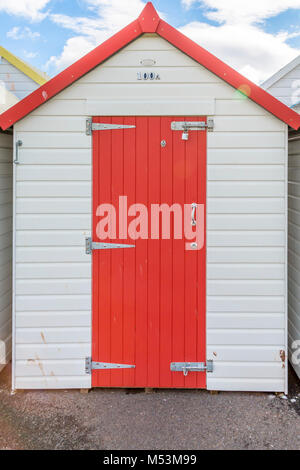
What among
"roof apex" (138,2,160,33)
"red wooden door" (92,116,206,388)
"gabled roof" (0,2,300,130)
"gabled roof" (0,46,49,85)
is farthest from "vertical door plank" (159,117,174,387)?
"gabled roof" (0,46,49,85)

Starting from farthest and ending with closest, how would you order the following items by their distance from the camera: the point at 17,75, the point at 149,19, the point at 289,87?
the point at 289,87, the point at 17,75, the point at 149,19

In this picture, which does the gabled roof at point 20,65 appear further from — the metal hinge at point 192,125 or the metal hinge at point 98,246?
the metal hinge at point 98,246

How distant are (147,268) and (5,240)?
1.63 m

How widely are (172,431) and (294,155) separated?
2940 mm

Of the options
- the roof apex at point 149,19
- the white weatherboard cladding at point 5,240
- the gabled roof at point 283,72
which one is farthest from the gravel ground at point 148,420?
the gabled roof at point 283,72

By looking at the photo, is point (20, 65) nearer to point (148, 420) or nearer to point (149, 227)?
point (149, 227)

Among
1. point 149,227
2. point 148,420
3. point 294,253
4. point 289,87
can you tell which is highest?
point 289,87

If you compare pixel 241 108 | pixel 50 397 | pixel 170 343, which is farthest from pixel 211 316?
pixel 241 108

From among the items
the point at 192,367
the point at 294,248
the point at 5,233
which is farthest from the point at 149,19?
the point at 192,367

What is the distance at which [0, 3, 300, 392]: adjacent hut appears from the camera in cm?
401

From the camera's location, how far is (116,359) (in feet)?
13.7

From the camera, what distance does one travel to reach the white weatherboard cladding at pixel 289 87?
8.05 metres

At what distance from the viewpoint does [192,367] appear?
13.6 feet

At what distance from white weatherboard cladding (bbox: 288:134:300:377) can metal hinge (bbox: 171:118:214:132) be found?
1032mm
